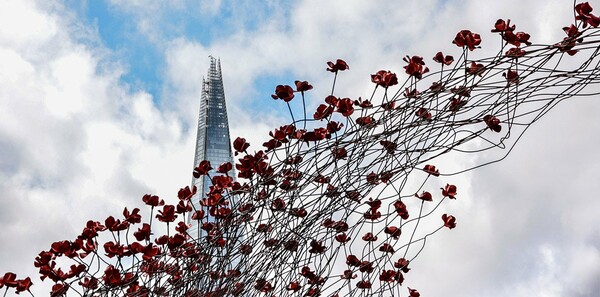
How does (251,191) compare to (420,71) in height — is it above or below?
below

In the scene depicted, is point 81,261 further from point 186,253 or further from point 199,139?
point 199,139

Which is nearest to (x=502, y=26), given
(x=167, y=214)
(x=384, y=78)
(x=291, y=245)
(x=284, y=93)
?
(x=384, y=78)

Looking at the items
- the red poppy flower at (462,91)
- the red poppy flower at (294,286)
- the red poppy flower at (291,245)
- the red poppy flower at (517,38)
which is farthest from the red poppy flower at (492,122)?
the red poppy flower at (294,286)

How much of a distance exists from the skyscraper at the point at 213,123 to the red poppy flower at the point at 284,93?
723 inches

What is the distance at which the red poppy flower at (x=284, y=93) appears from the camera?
1920mm

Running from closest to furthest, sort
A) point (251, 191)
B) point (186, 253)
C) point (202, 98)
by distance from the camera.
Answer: point (251, 191), point (186, 253), point (202, 98)

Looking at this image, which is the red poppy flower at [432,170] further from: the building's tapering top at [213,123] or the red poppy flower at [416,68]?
the building's tapering top at [213,123]

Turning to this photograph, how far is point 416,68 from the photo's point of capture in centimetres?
192

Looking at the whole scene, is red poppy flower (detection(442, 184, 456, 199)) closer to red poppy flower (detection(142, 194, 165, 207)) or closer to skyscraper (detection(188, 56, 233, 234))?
red poppy flower (detection(142, 194, 165, 207))

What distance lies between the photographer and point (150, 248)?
2.21 metres

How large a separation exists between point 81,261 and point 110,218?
201mm

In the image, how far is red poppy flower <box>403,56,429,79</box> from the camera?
6.30 ft

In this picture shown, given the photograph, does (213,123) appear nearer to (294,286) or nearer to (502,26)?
(294,286)

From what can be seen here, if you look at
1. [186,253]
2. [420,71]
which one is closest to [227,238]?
[186,253]
